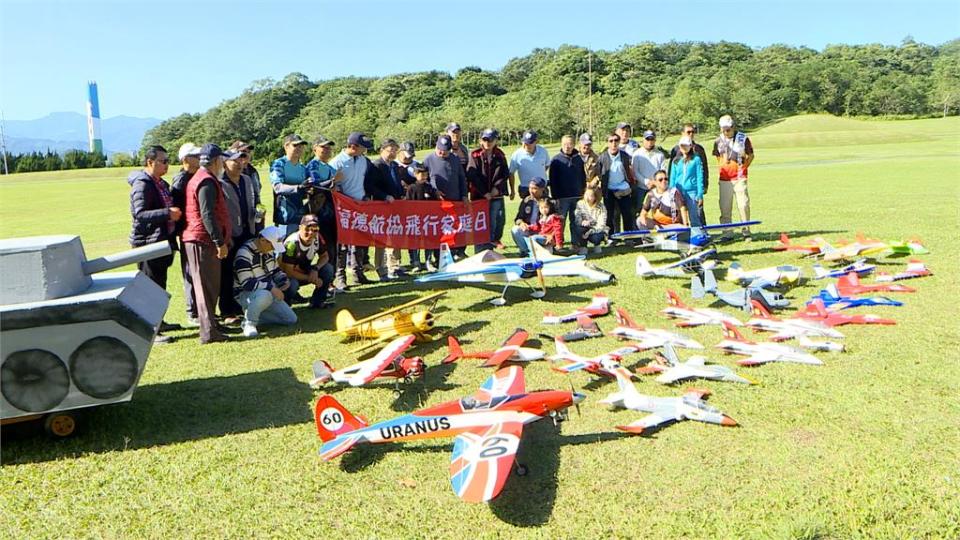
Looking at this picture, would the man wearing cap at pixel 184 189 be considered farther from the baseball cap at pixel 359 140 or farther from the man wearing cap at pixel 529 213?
the man wearing cap at pixel 529 213

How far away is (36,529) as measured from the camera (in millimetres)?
3656

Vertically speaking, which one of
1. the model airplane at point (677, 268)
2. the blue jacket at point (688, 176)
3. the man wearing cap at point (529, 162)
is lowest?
the model airplane at point (677, 268)

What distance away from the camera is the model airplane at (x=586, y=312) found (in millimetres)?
7293

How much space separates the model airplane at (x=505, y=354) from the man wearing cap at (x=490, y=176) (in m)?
4.72

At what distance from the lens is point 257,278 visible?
7387mm

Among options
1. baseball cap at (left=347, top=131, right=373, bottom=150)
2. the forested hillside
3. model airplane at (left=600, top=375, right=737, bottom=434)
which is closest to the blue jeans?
baseball cap at (left=347, top=131, right=373, bottom=150)

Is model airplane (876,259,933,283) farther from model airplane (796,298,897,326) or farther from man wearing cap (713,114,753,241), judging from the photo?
man wearing cap (713,114,753,241)

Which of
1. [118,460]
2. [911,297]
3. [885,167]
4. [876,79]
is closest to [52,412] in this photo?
[118,460]

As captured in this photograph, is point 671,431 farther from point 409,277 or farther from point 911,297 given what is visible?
point 409,277

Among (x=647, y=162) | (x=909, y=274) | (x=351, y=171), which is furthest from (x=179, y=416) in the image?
(x=909, y=274)

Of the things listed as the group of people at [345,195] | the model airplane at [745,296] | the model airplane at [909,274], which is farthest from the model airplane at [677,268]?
the model airplane at [909,274]

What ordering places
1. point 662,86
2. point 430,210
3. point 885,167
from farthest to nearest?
point 662,86 < point 885,167 < point 430,210

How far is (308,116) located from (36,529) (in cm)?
12124

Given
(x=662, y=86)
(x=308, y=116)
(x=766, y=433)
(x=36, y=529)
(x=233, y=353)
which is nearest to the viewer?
(x=36, y=529)
